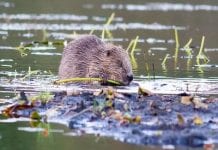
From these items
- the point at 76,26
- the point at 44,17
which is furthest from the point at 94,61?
the point at 44,17

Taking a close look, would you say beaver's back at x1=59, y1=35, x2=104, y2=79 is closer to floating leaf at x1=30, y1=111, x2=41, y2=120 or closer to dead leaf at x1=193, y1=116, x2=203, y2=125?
floating leaf at x1=30, y1=111, x2=41, y2=120

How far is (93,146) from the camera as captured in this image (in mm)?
6945

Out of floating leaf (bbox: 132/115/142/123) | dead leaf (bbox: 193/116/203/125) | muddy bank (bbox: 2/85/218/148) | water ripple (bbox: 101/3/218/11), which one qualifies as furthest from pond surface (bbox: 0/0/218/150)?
dead leaf (bbox: 193/116/203/125)

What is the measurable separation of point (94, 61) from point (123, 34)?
6.74 metres

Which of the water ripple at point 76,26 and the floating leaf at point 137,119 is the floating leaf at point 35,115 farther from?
the water ripple at point 76,26

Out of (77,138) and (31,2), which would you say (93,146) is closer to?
(77,138)

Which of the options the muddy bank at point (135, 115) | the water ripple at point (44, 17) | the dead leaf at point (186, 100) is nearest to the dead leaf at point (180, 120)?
the muddy bank at point (135, 115)

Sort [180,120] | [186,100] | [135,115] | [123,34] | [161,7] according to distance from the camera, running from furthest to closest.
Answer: [161,7], [123,34], [186,100], [135,115], [180,120]

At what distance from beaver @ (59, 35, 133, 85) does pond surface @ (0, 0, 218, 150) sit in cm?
34

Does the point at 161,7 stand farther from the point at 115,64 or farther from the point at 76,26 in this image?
the point at 115,64

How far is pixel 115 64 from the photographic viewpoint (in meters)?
10.4

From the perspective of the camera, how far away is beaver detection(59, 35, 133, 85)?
10.4 m

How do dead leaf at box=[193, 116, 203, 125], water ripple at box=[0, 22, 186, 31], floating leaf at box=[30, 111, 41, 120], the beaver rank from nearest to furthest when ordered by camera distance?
1. dead leaf at box=[193, 116, 203, 125]
2. floating leaf at box=[30, 111, 41, 120]
3. the beaver
4. water ripple at box=[0, 22, 186, 31]

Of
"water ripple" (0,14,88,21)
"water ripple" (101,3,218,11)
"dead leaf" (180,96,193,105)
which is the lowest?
"dead leaf" (180,96,193,105)
